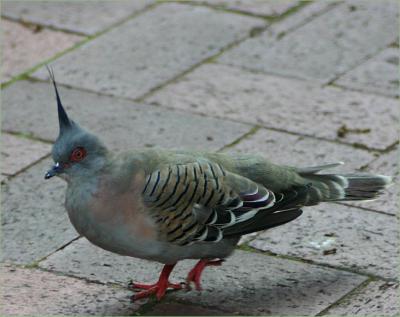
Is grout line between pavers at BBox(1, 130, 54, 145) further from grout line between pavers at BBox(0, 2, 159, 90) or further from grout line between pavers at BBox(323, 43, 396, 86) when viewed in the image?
grout line between pavers at BBox(323, 43, 396, 86)

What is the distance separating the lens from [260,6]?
8016 mm

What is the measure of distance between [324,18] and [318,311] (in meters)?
3.69

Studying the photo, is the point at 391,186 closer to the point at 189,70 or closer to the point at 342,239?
the point at 342,239

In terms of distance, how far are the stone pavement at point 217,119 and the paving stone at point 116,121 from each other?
12 mm

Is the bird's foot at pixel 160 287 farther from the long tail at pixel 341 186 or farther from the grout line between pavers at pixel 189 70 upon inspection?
the grout line between pavers at pixel 189 70

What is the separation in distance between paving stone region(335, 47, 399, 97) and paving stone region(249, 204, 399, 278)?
5.07 feet

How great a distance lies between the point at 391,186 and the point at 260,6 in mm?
2754

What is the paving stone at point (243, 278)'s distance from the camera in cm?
463

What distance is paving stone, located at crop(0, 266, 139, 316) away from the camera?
4574 mm

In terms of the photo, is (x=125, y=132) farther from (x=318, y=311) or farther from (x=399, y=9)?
(x=399, y=9)

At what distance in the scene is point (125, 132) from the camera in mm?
6332

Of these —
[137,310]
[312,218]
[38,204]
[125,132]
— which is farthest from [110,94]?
[137,310]

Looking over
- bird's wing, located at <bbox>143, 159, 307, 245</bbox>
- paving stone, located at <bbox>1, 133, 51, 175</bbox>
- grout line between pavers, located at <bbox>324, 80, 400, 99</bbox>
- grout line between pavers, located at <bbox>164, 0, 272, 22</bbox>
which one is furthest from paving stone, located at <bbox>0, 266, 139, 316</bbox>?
grout line between pavers, located at <bbox>164, 0, 272, 22</bbox>

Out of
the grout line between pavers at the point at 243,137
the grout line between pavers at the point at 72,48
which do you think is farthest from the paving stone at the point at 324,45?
the grout line between pavers at the point at 72,48
